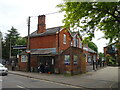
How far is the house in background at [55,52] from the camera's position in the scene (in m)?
20.7

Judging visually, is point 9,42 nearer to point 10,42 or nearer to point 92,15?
point 10,42

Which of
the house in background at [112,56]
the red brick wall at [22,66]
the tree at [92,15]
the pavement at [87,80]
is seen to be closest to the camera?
the tree at [92,15]

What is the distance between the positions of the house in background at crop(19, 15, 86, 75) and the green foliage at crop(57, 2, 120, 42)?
572cm

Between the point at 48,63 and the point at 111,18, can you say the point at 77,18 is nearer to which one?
the point at 111,18

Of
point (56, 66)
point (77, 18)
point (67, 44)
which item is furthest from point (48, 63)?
point (77, 18)

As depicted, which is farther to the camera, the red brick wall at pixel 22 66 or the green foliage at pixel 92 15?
the red brick wall at pixel 22 66

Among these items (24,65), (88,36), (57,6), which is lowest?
(24,65)

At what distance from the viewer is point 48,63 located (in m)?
23.7

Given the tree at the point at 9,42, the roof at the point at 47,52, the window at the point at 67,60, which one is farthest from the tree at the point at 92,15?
the tree at the point at 9,42

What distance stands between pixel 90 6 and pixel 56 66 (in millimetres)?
13003

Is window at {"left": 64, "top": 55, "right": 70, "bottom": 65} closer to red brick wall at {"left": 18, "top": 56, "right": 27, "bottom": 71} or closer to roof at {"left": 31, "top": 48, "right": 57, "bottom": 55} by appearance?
roof at {"left": 31, "top": 48, "right": 57, "bottom": 55}

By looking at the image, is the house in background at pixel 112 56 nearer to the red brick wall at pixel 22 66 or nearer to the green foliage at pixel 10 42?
the red brick wall at pixel 22 66

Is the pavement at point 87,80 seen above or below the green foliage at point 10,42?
below

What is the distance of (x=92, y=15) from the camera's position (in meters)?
11.2
